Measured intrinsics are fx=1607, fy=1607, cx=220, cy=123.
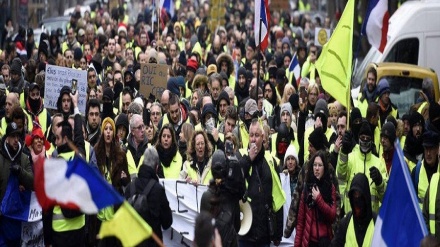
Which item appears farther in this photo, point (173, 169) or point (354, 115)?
point (354, 115)

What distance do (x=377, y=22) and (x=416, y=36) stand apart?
3458mm

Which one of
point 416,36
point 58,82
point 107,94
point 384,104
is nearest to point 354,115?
point 384,104

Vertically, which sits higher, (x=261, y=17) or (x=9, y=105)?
(x=261, y=17)

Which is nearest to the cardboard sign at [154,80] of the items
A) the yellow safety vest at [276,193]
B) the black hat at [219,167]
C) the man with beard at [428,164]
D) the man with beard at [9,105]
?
the man with beard at [9,105]

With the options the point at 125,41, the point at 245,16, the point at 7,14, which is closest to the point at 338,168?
the point at 125,41

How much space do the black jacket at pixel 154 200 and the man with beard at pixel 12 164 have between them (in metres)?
2.18

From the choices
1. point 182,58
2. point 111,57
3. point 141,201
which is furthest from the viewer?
point 182,58

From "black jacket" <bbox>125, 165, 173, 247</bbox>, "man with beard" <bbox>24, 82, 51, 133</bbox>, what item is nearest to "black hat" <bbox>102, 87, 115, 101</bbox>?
Answer: "man with beard" <bbox>24, 82, 51, 133</bbox>

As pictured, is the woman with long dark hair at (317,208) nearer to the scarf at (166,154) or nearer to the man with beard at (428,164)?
the man with beard at (428,164)

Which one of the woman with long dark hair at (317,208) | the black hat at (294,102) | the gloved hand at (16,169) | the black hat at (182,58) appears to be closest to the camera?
the woman with long dark hair at (317,208)

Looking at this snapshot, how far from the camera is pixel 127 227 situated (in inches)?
375

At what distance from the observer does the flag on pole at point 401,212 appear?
9.93m

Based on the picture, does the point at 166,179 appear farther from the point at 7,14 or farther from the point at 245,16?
the point at 245,16

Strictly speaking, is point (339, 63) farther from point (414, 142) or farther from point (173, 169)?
point (173, 169)
